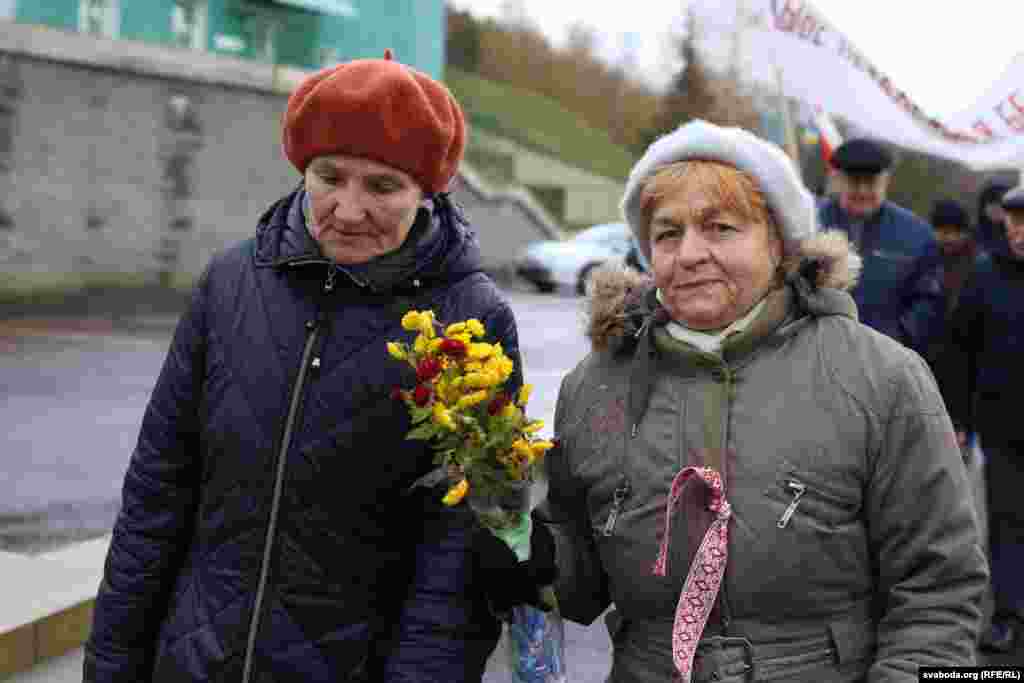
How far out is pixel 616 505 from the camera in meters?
2.33

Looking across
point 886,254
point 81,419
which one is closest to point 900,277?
point 886,254

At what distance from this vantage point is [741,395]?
7.47 ft

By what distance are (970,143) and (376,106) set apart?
16.0ft

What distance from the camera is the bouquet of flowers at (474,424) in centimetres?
213

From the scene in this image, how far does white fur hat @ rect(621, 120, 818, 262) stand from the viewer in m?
2.34

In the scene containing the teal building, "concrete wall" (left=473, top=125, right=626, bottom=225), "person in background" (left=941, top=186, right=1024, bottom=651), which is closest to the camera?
"person in background" (left=941, top=186, right=1024, bottom=651)

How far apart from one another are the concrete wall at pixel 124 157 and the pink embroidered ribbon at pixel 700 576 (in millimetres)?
16286

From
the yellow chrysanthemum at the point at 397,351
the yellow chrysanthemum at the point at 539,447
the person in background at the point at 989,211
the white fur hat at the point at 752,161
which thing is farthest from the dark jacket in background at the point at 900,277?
the yellow chrysanthemum at the point at 397,351


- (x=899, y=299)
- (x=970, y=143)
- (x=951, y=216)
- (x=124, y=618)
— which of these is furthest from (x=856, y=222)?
(x=124, y=618)

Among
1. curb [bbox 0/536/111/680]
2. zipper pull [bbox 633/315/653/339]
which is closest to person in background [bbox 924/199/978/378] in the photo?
curb [bbox 0/536/111/680]

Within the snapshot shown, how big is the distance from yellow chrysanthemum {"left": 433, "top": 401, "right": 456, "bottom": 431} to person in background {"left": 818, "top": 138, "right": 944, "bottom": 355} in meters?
4.16

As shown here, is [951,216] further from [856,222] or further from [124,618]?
[124,618]

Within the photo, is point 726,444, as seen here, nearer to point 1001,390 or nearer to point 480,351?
point 480,351

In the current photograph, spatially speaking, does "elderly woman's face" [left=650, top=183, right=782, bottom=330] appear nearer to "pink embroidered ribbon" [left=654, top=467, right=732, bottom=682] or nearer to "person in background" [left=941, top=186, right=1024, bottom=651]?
"pink embroidered ribbon" [left=654, top=467, right=732, bottom=682]
